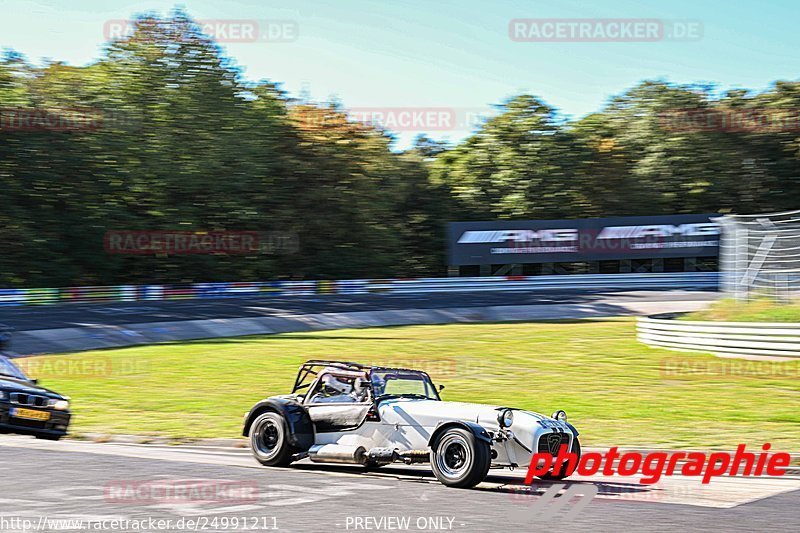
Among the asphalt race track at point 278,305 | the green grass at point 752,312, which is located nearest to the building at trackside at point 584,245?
the asphalt race track at point 278,305

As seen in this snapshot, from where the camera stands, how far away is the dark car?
11.7 meters

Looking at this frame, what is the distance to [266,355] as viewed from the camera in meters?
23.5

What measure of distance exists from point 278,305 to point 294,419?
1043 inches

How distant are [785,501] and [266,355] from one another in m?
16.4

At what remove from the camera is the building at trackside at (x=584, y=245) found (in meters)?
46.1

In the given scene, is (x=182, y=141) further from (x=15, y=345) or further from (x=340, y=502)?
(x=340, y=502)

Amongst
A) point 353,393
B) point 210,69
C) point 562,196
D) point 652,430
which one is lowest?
point 652,430

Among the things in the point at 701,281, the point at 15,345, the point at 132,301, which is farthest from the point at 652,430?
the point at 701,281

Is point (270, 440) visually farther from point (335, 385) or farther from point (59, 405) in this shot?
point (59, 405)

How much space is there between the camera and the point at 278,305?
36.8 meters

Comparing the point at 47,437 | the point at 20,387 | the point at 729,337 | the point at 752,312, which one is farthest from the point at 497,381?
the point at 20,387

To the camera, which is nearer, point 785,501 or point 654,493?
point 785,501

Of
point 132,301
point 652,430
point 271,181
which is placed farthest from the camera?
point 271,181

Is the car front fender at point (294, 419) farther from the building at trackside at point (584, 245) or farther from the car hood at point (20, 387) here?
the building at trackside at point (584, 245)
